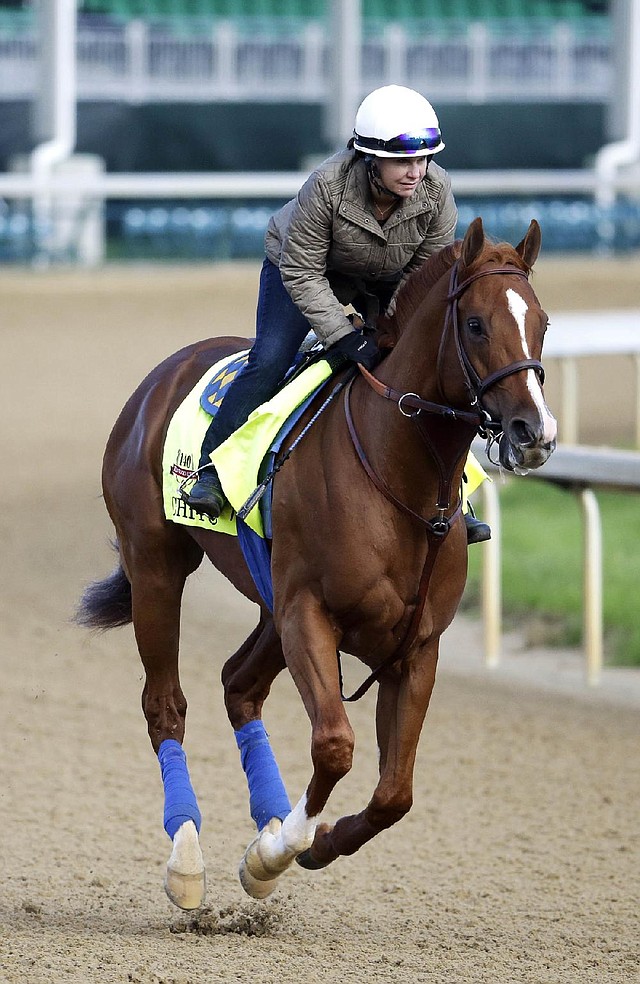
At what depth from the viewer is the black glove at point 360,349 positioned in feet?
13.0

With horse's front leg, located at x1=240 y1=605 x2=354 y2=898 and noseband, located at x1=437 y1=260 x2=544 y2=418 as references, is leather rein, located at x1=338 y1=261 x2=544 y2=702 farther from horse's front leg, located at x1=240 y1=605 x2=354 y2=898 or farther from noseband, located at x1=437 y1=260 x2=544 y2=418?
horse's front leg, located at x1=240 y1=605 x2=354 y2=898

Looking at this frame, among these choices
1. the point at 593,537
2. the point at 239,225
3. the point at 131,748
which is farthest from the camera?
the point at 239,225

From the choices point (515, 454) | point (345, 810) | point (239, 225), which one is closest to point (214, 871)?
point (345, 810)

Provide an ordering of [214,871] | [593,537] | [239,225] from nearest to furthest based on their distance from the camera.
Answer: [214,871]
[593,537]
[239,225]

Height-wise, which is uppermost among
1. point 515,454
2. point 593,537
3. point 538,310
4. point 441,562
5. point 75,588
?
point 538,310

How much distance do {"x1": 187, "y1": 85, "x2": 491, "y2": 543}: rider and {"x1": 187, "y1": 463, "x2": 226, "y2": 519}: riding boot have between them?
0.52 metres

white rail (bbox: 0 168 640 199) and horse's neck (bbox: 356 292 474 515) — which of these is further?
white rail (bbox: 0 168 640 199)

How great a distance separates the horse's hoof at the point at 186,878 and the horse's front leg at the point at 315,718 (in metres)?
0.25

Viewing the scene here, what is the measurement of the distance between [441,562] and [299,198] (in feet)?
3.19

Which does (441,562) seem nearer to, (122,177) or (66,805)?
(66,805)

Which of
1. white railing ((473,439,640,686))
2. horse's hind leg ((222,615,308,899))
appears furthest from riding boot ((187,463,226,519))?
white railing ((473,439,640,686))

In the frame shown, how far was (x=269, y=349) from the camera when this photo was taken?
14.0 feet

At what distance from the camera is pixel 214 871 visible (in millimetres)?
4820

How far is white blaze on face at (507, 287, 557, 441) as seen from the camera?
3271 mm
